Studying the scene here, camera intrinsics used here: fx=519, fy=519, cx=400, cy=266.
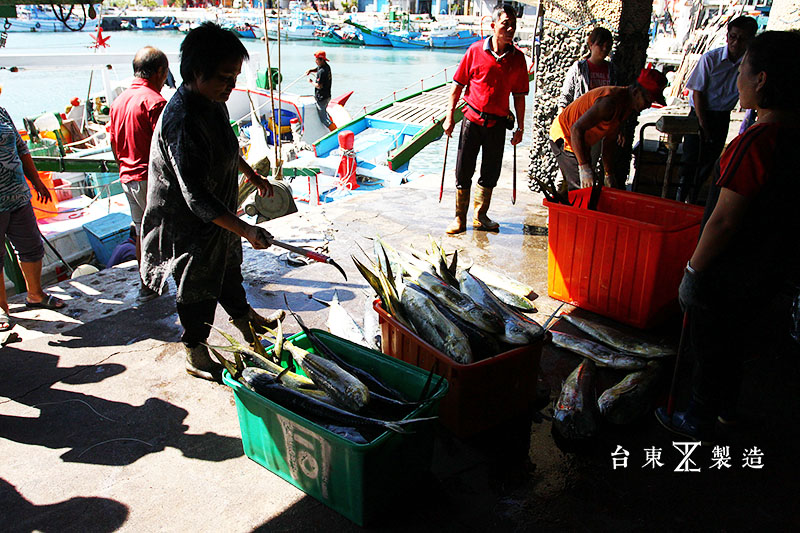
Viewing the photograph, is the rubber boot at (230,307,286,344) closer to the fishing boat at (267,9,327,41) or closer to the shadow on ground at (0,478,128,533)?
the shadow on ground at (0,478,128,533)

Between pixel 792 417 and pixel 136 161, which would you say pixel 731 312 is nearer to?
pixel 792 417

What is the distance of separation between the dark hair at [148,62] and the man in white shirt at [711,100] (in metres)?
4.97

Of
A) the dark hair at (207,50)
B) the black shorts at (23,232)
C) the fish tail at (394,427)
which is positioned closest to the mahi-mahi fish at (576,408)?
the fish tail at (394,427)

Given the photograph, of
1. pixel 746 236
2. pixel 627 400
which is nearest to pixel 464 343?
pixel 627 400

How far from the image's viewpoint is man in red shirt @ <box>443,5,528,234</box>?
5.04 m

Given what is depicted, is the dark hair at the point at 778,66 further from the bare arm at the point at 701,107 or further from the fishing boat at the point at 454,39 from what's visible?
the fishing boat at the point at 454,39

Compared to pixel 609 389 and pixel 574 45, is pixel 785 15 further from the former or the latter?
pixel 609 389

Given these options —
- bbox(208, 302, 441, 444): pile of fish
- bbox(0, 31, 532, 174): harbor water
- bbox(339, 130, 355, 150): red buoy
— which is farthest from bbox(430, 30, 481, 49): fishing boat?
bbox(208, 302, 441, 444): pile of fish

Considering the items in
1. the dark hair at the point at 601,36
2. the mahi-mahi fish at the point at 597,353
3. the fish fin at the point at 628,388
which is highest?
the dark hair at the point at 601,36

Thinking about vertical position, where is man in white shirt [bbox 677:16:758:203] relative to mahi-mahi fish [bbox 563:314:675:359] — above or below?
above

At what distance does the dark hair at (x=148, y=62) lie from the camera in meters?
4.04

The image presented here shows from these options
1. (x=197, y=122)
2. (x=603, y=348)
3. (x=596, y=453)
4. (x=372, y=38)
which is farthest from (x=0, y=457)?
(x=372, y=38)

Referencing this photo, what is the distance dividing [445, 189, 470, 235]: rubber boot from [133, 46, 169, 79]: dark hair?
116 inches

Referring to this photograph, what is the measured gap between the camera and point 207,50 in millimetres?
2598
